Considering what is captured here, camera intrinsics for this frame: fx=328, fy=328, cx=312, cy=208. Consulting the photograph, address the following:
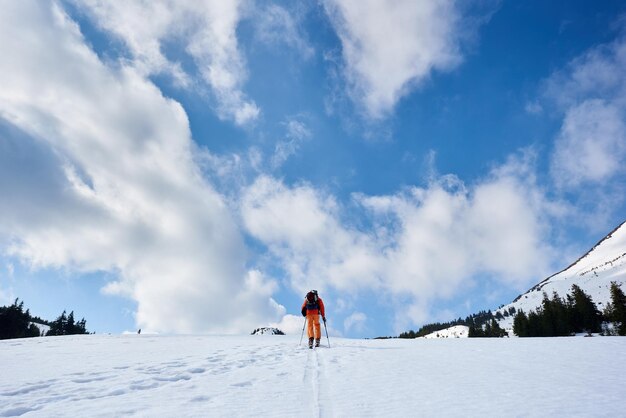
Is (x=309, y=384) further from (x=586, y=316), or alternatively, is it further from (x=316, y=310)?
(x=586, y=316)

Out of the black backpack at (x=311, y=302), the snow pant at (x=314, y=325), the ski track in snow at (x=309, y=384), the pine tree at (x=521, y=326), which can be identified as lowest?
the ski track in snow at (x=309, y=384)

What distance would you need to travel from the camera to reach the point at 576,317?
83062 mm

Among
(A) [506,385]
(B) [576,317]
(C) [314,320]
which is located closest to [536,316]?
(B) [576,317]

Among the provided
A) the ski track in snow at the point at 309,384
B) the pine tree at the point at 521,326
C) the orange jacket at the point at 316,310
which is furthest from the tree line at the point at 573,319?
the ski track in snow at the point at 309,384

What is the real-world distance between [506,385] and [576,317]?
101525 millimetres

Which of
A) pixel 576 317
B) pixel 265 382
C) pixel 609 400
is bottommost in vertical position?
pixel 609 400

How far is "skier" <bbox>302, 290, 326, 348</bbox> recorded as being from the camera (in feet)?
53.5

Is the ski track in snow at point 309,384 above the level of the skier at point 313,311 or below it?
below

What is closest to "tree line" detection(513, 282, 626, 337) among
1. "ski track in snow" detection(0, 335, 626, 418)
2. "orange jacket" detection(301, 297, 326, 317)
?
"orange jacket" detection(301, 297, 326, 317)

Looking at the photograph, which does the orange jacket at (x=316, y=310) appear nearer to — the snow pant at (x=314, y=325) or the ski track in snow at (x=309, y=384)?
the snow pant at (x=314, y=325)

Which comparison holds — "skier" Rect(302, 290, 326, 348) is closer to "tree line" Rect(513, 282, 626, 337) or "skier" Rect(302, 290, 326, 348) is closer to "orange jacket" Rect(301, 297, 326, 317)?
"orange jacket" Rect(301, 297, 326, 317)

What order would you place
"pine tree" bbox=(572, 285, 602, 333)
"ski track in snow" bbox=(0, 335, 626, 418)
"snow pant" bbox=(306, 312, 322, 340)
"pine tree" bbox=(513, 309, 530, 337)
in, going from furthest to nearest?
"pine tree" bbox=(513, 309, 530, 337)
"pine tree" bbox=(572, 285, 602, 333)
"snow pant" bbox=(306, 312, 322, 340)
"ski track in snow" bbox=(0, 335, 626, 418)

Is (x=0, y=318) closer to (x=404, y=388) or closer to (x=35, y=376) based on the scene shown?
(x=35, y=376)

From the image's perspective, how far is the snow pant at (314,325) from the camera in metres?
15.9
